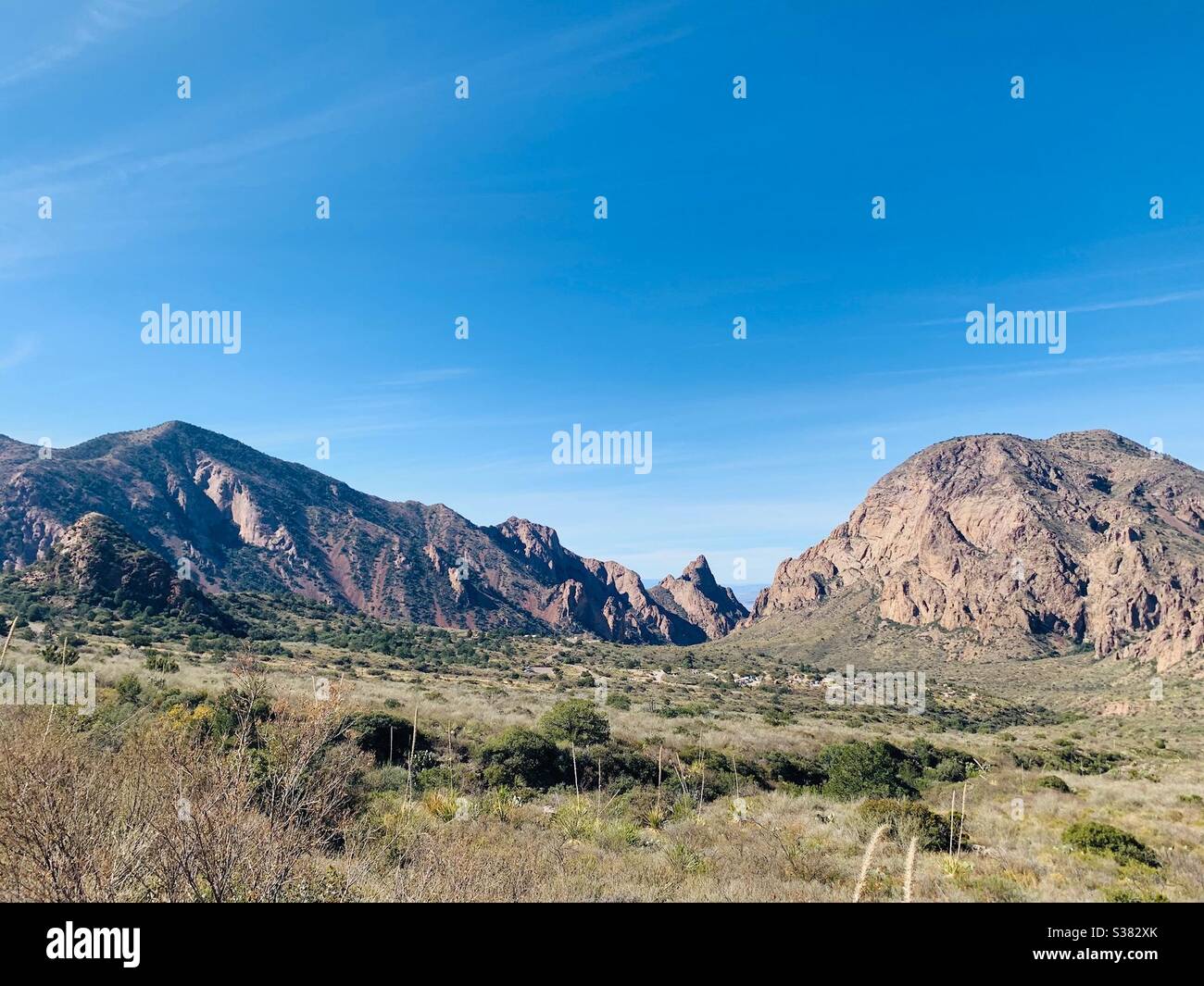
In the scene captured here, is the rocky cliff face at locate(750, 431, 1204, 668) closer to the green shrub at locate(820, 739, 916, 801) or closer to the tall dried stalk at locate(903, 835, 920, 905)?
the green shrub at locate(820, 739, 916, 801)

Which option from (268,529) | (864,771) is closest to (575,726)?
(864,771)

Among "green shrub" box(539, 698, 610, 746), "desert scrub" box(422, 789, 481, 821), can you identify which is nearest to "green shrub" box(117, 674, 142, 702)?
"desert scrub" box(422, 789, 481, 821)

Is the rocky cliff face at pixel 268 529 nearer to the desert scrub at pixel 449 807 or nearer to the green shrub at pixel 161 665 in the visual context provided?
the green shrub at pixel 161 665

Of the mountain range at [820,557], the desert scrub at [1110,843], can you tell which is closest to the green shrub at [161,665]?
the desert scrub at [1110,843]

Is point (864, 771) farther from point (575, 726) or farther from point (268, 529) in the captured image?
point (268, 529)
